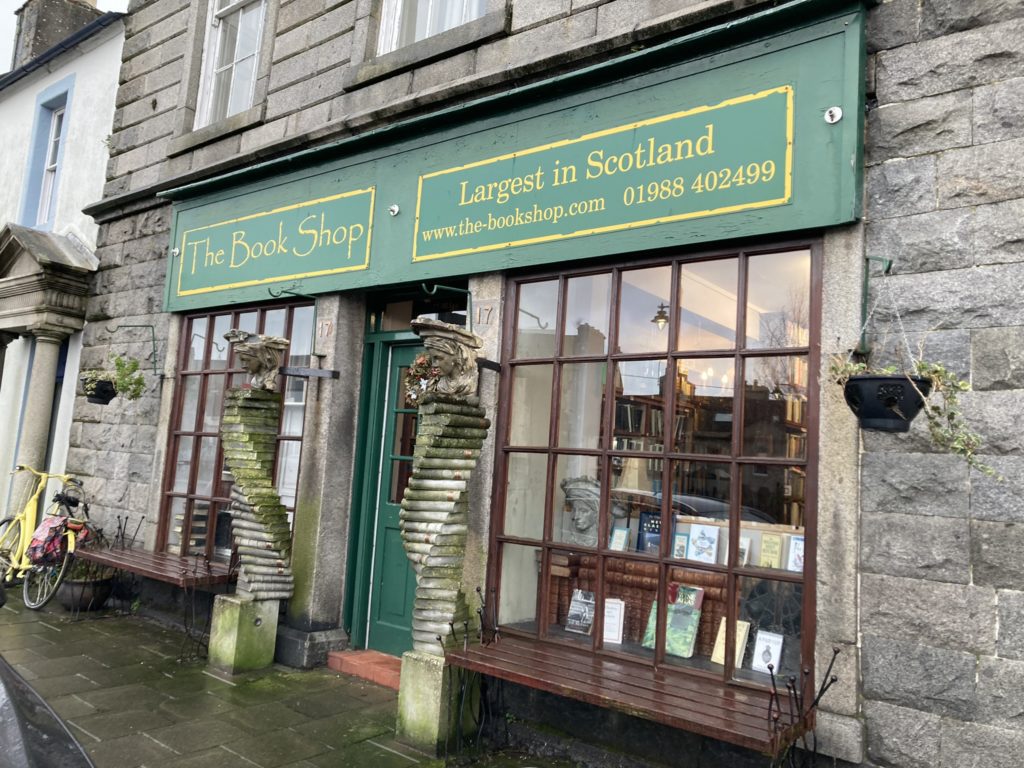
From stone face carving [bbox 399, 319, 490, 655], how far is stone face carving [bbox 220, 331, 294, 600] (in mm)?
1723

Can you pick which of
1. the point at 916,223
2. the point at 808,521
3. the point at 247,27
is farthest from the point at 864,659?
the point at 247,27

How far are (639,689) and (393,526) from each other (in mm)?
2747

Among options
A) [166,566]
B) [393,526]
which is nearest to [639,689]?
[393,526]

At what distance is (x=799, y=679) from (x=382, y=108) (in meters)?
4.80

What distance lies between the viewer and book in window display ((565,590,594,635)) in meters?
4.50

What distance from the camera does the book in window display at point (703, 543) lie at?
4.05 m

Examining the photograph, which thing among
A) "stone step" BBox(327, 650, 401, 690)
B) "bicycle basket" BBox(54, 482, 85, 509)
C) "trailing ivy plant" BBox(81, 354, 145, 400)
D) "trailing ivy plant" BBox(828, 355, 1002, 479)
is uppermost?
"trailing ivy plant" BBox(81, 354, 145, 400)

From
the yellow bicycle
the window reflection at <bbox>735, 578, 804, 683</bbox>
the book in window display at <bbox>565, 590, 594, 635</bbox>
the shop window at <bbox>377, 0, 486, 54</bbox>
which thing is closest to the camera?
the window reflection at <bbox>735, 578, 804, 683</bbox>

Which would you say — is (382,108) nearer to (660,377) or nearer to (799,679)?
(660,377)

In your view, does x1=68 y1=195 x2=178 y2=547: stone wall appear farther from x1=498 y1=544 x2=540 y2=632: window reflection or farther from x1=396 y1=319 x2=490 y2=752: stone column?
x1=498 y1=544 x2=540 y2=632: window reflection

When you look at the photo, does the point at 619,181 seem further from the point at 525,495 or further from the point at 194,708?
the point at 194,708

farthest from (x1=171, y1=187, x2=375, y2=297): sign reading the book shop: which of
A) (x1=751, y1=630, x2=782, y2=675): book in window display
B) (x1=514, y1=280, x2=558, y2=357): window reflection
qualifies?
(x1=751, y1=630, x2=782, y2=675): book in window display

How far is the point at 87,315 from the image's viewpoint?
8.65 m

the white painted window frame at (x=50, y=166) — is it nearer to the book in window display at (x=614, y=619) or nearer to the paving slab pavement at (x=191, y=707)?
the paving slab pavement at (x=191, y=707)
